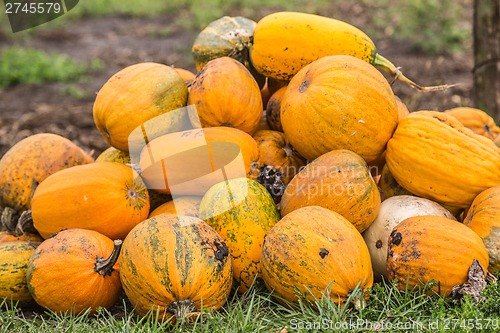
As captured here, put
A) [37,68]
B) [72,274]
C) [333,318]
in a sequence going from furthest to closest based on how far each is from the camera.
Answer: [37,68] < [72,274] < [333,318]

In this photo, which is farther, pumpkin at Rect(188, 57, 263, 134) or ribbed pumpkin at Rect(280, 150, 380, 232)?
pumpkin at Rect(188, 57, 263, 134)

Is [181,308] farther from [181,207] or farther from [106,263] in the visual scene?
[181,207]

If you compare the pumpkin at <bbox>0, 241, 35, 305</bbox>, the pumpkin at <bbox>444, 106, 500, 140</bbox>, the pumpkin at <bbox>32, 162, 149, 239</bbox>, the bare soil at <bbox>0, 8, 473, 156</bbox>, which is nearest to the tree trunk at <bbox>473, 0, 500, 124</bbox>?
the bare soil at <bbox>0, 8, 473, 156</bbox>

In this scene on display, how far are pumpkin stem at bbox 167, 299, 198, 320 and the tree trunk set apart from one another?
3747mm

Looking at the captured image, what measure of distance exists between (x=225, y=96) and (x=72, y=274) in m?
1.29

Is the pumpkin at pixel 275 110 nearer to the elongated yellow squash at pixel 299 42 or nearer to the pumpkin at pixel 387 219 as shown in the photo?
the elongated yellow squash at pixel 299 42

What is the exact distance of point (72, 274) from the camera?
9.39 feet

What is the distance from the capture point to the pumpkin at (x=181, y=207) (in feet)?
10.5

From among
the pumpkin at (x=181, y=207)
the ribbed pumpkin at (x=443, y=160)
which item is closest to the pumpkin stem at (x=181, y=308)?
the pumpkin at (x=181, y=207)

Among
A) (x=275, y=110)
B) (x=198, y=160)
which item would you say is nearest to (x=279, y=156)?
(x=275, y=110)

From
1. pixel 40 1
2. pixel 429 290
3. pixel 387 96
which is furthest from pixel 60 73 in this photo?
pixel 429 290

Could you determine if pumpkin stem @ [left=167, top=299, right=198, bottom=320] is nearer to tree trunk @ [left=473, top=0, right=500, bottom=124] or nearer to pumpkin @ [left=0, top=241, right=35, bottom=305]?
pumpkin @ [left=0, top=241, right=35, bottom=305]

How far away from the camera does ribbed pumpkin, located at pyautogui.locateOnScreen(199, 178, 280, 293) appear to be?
297cm

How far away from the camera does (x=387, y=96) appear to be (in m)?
3.25
